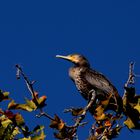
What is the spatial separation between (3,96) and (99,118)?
997 millimetres

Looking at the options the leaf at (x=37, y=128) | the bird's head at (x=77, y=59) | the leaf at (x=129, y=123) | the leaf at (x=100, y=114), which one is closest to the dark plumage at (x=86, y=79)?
the bird's head at (x=77, y=59)

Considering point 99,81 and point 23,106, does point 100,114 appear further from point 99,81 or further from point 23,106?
point 99,81

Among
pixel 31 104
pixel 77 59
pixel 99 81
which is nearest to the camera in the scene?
pixel 31 104

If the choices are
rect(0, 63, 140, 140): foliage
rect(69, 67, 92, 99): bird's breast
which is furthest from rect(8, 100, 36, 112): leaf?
rect(69, 67, 92, 99): bird's breast

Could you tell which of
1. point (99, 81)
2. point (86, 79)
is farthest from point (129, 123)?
point (86, 79)

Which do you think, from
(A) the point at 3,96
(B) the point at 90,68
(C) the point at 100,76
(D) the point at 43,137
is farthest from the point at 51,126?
(B) the point at 90,68

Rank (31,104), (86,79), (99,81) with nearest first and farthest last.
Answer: (31,104) → (99,81) → (86,79)

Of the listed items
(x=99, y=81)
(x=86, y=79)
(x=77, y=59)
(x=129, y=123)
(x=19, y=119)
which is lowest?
(x=129, y=123)

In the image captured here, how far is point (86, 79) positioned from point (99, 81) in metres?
0.51

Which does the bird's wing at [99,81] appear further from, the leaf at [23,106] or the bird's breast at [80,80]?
the leaf at [23,106]

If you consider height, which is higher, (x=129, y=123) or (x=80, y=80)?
(x=80, y=80)

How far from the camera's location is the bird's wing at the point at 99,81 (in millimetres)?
11141

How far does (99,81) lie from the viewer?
38.0 ft

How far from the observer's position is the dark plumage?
11.2 metres
